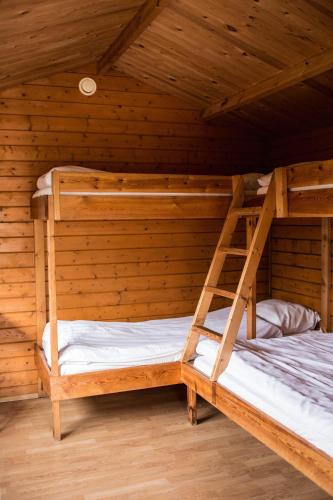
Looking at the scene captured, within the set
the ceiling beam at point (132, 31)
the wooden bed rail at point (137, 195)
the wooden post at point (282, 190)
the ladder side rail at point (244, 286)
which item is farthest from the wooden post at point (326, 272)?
the ceiling beam at point (132, 31)

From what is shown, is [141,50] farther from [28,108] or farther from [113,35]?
[28,108]

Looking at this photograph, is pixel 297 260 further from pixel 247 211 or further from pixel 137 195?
pixel 137 195

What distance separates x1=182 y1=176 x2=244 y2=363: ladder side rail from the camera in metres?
3.94

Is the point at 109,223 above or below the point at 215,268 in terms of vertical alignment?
above

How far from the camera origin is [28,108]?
15.2ft

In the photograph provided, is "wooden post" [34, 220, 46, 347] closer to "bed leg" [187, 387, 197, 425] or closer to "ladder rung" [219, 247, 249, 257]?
"bed leg" [187, 387, 197, 425]

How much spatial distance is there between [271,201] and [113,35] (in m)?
1.75

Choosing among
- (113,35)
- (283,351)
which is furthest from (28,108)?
(283,351)

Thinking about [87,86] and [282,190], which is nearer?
[282,190]

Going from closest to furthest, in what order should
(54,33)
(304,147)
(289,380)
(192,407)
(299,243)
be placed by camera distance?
(289,380) → (54,33) → (192,407) → (304,147) → (299,243)

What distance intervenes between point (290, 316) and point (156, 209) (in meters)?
1.71

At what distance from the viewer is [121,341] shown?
166 inches

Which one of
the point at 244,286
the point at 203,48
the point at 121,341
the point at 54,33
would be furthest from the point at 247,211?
the point at 54,33

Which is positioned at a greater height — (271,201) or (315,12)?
(315,12)
